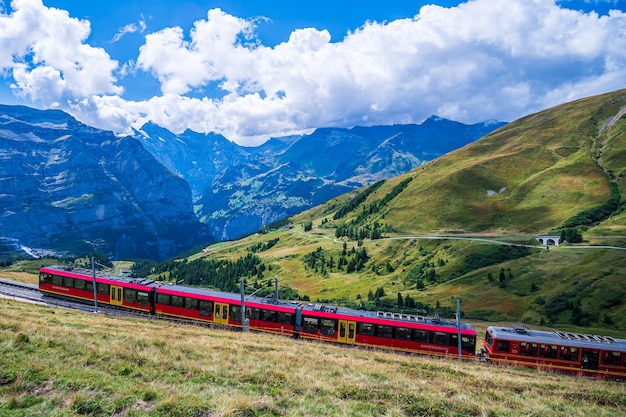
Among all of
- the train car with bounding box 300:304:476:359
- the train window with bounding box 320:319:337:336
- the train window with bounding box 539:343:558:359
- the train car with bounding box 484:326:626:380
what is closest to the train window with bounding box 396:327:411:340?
the train car with bounding box 300:304:476:359

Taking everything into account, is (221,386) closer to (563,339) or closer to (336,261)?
(563,339)

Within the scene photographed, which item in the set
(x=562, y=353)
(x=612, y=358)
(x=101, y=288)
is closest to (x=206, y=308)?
(x=101, y=288)

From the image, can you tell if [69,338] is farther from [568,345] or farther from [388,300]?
[388,300]

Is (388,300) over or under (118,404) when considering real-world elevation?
under

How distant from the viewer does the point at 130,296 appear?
53.5 metres

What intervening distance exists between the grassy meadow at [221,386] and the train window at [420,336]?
773 inches

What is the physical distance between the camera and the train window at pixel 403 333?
1772 inches

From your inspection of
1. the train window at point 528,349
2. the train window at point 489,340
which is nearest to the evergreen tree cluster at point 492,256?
the train window at point 489,340

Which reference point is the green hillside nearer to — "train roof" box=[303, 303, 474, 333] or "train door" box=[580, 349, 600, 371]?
"train door" box=[580, 349, 600, 371]

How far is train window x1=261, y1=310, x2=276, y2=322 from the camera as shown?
158 ft

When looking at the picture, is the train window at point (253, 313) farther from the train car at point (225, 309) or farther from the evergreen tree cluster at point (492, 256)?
the evergreen tree cluster at point (492, 256)

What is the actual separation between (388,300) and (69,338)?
10000 centimetres

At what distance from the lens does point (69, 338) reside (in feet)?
72.2

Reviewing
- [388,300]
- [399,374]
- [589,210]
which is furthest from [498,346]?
[589,210]
